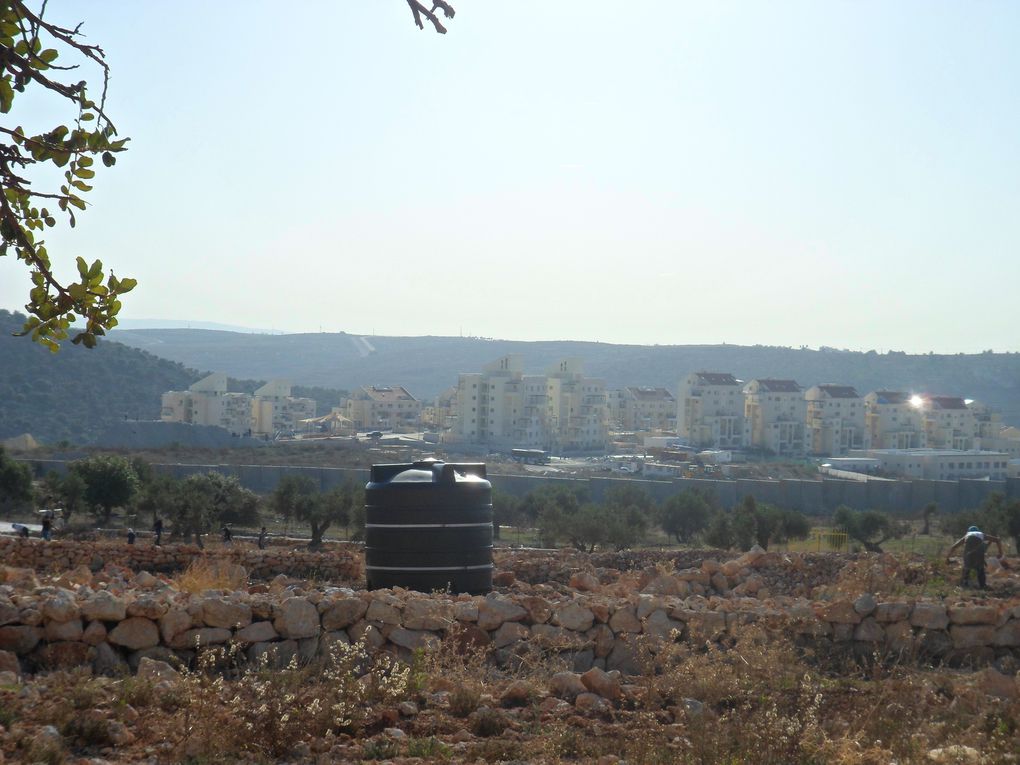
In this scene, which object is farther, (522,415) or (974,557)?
(522,415)

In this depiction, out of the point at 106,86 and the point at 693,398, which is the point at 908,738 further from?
the point at 693,398

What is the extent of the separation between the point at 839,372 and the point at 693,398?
9332 centimetres

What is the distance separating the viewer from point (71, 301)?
445 cm

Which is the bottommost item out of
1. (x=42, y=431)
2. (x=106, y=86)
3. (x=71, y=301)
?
(x=42, y=431)

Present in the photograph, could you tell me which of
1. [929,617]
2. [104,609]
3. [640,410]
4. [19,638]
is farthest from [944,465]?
[19,638]

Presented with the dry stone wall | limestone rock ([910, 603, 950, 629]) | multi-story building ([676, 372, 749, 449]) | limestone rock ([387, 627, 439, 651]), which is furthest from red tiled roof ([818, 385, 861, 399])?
limestone rock ([387, 627, 439, 651])

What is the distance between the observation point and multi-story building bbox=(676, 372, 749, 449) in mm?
105500

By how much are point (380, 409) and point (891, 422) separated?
179 ft

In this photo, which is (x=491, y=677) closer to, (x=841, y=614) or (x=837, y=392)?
(x=841, y=614)

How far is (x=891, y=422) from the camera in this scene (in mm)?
107688

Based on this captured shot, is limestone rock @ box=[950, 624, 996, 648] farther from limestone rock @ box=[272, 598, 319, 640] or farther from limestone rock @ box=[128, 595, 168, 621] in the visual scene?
limestone rock @ box=[128, 595, 168, 621]

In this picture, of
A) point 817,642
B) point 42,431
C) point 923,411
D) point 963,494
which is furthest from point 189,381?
point 817,642

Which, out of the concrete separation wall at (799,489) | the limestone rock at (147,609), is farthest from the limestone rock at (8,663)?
the concrete separation wall at (799,489)

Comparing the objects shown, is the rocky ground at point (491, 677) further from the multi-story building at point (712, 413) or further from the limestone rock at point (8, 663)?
the multi-story building at point (712, 413)
